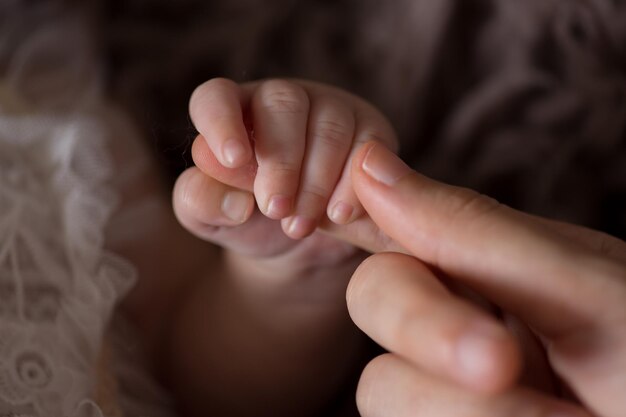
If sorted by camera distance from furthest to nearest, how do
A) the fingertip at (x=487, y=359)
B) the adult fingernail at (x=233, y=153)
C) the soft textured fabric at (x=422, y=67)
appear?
the soft textured fabric at (x=422, y=67) < the adult fingernail at (x=233, y=153) < the fingertip at (x=487, y=359)

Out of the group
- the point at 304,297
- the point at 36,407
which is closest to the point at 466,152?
the point at 304,297

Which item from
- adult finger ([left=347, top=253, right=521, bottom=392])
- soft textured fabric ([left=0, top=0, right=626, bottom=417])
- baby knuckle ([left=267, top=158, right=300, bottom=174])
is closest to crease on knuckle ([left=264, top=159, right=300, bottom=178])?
baby knuckle ([left=267, top=158, right=300, bottom=174])

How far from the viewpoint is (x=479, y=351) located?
273 millimetres

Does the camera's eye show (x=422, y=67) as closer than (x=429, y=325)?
No

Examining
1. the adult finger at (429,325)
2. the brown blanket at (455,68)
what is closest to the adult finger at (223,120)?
the adult finger at (429,325)

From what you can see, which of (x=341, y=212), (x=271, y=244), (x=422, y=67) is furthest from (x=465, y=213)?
(x=422, y=67)

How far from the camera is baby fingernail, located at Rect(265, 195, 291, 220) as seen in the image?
0.43 metres

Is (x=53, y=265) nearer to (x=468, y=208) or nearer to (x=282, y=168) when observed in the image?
(x=282, y=168)

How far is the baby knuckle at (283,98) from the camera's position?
473 mm

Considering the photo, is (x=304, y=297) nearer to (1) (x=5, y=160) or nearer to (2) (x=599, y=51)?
(1) (x=5, y=160)

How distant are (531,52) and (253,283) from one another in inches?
14.9

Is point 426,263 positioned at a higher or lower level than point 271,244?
higher

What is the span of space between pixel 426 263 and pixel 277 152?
0.44 ft

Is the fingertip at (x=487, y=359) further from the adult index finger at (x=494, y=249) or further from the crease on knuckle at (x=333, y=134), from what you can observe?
the crease on knuckle at (x=333, y=134)
